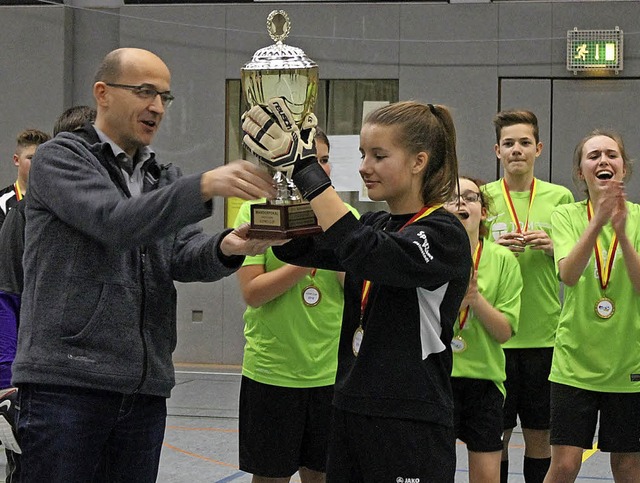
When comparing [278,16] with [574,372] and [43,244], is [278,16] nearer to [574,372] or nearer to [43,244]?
[43,244]

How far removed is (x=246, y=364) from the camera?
465cm

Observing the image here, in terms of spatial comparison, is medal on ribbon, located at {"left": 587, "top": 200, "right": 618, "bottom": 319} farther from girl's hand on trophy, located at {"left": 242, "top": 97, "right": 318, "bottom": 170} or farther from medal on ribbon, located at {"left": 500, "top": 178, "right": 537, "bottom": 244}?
girl's hand on trophy, located at {"left": 242, "top": 97, "right": 318, "bottom": 170}

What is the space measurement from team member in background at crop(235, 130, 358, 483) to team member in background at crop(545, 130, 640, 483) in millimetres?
1105

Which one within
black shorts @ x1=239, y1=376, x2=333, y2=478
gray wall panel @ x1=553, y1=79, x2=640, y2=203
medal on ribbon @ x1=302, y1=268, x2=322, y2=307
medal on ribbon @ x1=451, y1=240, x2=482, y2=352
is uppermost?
gray wall panel @ x1=553, y1=79, x2=640, y2=203

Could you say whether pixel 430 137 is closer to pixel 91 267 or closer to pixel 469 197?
pixel 91 267

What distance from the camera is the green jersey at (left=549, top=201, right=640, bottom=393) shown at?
481cm

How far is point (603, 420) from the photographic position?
4.87m

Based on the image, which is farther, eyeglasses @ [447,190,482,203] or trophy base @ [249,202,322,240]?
eyeglasses @ [447,190,482,203]

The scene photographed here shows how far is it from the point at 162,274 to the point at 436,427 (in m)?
0.93

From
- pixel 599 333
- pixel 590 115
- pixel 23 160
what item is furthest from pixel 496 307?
pixel 590 115

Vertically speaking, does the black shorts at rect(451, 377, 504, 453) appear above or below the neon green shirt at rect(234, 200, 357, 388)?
below

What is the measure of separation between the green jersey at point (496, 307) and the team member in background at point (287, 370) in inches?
23.6

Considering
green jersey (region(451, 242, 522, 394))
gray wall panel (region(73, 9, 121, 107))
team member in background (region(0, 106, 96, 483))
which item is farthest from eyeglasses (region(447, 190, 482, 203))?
gray wall panel (region(73, 9, 121, 107))

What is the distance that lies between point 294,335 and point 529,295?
148 cm
